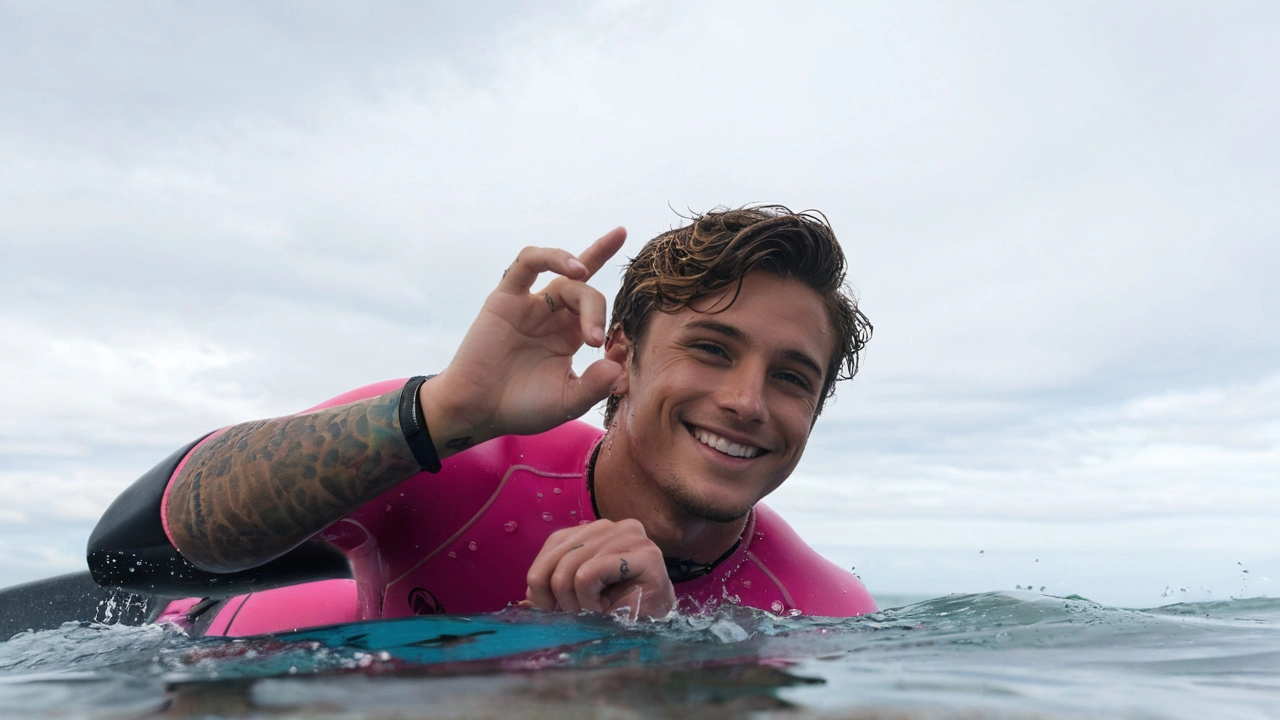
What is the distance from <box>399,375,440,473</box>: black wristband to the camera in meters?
3.17

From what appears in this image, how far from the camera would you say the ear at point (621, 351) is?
431cm

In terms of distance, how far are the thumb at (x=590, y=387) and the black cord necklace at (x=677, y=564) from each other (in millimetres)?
823

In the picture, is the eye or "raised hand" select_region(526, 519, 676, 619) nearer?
"raised hand" select_region(526, 519, 676, 619)

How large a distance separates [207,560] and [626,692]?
1.96 metres

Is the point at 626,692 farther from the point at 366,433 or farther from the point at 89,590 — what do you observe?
the point at 89,590

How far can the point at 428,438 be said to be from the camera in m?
3.20

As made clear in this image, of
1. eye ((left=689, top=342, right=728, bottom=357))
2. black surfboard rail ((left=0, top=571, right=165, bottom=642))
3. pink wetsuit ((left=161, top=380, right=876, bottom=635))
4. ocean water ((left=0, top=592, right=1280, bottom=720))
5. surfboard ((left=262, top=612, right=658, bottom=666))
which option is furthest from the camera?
black surfboard rail ((left=0, top=571, right=165, bottom=642))

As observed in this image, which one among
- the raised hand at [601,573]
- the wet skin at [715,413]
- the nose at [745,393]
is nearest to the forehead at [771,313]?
the wet skin at [715,413]

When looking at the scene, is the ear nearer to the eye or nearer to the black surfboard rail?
the eye

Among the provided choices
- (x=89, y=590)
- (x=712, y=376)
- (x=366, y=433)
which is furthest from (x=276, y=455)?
(x=89, y=590)

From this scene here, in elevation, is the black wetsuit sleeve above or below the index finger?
below

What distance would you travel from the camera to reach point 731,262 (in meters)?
4.03

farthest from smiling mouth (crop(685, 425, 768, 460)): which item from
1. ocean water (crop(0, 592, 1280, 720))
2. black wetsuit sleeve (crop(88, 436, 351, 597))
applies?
black wetsuit sleeve (crop(88, 436, 351, 597))

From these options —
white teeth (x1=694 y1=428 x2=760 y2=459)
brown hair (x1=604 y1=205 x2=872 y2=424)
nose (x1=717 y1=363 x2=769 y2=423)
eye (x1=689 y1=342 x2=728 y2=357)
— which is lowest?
white teeth (x1=694 y1=428 x2=760 y2=459)
